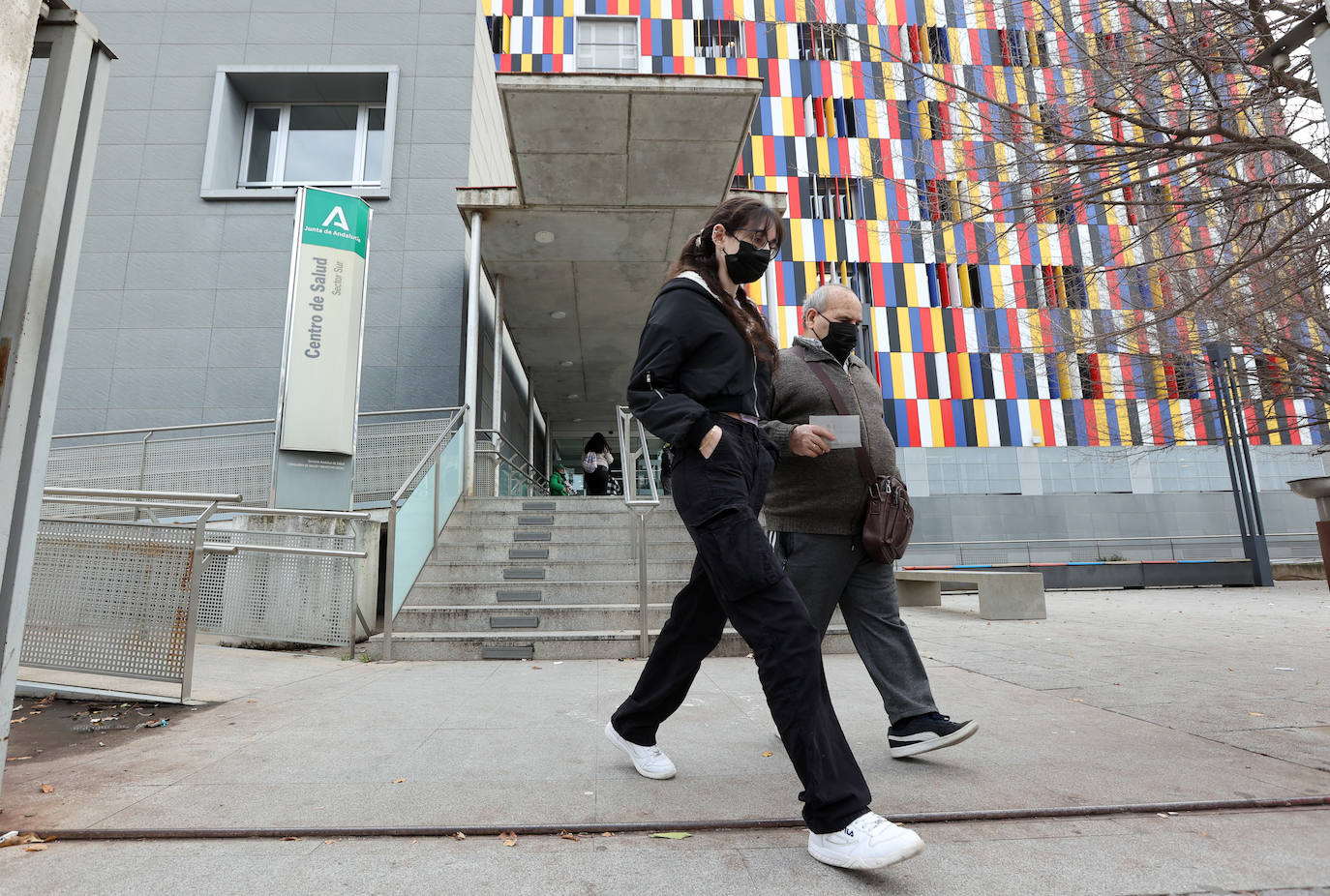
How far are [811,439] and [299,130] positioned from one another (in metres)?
13.5

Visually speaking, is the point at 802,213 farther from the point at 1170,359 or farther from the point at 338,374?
the point at 338,374

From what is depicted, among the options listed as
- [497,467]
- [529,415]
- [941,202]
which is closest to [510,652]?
[941,202]

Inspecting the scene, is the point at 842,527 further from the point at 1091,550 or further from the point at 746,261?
the point at 1091,550

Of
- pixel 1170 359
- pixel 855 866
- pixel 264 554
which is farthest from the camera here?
pixel 1170 359

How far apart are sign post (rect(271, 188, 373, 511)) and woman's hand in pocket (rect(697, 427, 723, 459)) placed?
691 cm

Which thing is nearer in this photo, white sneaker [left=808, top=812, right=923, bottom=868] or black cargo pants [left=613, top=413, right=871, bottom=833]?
white sneaker [left=808, top=812, right=923, bottom=868]

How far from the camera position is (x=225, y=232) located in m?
11.5

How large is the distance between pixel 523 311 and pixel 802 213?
17.0 metres

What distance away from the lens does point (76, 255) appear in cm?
222

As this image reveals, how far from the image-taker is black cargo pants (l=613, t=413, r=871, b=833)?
173cm

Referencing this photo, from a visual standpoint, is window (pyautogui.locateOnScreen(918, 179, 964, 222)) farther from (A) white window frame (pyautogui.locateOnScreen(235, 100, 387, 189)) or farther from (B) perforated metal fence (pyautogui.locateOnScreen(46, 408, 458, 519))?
(A) white window frame (pyautogui.locateOnScreen(235, 100, 387, 189))

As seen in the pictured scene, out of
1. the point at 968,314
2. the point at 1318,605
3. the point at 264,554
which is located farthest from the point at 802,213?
the point at 264,554

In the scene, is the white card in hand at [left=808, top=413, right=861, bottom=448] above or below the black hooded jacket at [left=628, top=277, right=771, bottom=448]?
below

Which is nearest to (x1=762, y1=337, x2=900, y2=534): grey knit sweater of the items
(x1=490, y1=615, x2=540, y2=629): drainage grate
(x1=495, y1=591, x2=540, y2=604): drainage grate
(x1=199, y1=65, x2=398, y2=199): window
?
(x1=490, y1=615, x2=540, y2=629): drainage grate
